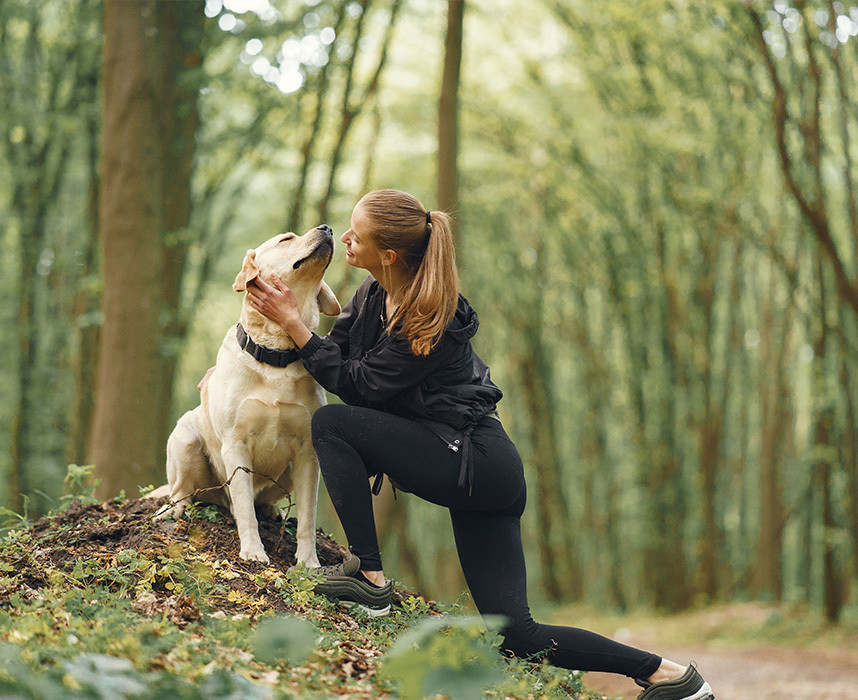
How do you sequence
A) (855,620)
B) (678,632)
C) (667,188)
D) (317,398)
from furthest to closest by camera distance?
(667,188) → (678,632) → (855,620) → (317,398)

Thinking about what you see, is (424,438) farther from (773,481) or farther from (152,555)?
(773,481)

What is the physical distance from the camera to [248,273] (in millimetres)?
3867

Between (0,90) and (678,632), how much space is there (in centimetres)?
1252

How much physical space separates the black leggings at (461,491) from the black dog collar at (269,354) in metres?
0.34

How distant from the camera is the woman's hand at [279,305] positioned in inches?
146

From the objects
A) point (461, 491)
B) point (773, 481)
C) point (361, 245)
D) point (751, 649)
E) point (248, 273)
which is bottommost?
point (751, 649)

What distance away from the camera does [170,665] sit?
2619 mm

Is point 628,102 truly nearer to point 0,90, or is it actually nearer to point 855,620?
point 855,620

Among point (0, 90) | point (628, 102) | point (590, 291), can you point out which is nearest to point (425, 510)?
point (590, 291)

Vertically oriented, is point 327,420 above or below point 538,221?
below

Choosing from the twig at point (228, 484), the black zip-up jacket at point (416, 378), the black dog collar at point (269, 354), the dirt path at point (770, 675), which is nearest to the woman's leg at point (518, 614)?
the black zip-up jacket at point (416, 378)

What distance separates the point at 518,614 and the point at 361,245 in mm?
1775

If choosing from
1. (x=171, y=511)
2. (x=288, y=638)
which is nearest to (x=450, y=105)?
(x=171, y=511)

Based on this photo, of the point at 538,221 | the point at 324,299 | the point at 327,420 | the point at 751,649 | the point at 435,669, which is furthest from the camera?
the point at 538,221
